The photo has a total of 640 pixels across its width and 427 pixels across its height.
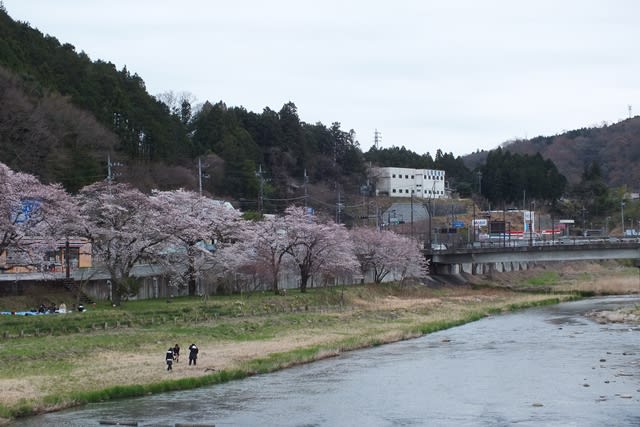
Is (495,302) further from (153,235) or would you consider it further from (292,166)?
(292,166)

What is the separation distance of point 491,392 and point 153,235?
24.9 meters

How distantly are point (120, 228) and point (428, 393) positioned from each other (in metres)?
24.4

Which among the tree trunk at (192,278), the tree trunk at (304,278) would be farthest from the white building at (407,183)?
the tree trunk at (192,278)

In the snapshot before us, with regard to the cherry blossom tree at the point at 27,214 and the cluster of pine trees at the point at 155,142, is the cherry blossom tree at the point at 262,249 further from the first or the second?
the cherry blossom tree at the point at 27,214

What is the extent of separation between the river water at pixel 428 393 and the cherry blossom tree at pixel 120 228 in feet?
49.8

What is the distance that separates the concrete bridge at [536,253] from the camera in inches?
2852

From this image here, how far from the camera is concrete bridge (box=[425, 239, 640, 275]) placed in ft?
238

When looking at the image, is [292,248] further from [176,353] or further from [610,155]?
[610,155]

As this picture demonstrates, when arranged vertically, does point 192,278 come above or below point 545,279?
above

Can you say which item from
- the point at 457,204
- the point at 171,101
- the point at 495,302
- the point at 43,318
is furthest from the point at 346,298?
the point at 457,204

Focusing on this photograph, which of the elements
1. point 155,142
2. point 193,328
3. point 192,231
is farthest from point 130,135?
point 193,328

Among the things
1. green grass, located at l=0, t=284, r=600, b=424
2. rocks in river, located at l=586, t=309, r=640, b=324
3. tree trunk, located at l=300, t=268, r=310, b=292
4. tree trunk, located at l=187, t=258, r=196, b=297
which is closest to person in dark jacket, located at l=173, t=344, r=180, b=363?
green grass, located at l=0, t=284, r=600, b=424

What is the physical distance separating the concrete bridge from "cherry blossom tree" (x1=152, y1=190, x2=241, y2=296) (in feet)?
99.1

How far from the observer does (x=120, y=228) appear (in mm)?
45812
